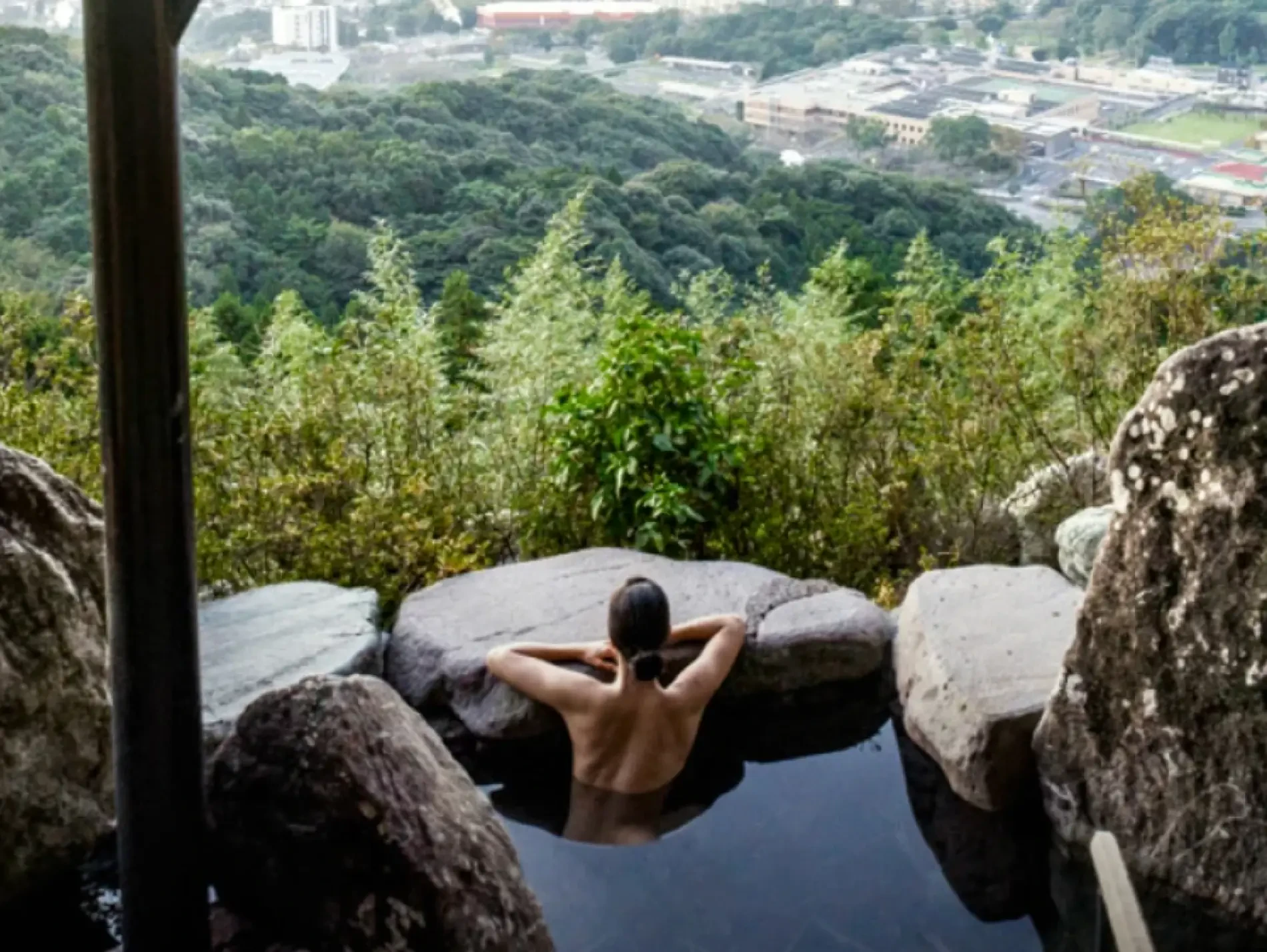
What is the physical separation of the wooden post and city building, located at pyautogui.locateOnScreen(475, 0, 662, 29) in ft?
30.0

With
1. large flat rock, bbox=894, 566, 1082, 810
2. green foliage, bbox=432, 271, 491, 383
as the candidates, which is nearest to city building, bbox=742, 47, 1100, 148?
green foliage, bbox=432, 271, 491, 383

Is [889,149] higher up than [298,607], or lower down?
higher up

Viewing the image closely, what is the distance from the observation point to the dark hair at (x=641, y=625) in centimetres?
434

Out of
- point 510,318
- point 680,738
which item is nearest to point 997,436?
point 510,318

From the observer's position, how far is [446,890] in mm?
3355

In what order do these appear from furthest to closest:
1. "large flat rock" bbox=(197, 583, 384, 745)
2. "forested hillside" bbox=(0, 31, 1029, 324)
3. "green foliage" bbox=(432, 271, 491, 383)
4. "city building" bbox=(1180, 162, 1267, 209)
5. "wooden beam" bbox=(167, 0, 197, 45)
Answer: "forested hillside" bbox=(0, 31, 1029, 324) → "city building" bbox=(1180, 162, 1267, 209) → "green foliage" bbox=(432, 271, 491, 383) → "large flat rock" bbox=(197, 583, 384, 745) → "wooden beam" bbox=(167, 0, 197, 45)

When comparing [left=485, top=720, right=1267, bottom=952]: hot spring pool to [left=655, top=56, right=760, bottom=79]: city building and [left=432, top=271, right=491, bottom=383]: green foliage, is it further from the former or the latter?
[left=655, top=56, right=760, bottom=79]: city building

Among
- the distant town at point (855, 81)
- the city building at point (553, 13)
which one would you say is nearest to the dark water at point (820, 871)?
the distant town at point (855, 81)

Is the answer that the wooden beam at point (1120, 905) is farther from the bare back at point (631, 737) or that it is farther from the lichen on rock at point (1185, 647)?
the bare back at point (631, 737)

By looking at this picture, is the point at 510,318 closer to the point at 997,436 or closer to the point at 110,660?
the point at 997,436

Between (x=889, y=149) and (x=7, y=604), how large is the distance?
25.4 ft

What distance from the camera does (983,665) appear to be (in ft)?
15.1

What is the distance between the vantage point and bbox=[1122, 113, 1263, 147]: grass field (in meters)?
9.78

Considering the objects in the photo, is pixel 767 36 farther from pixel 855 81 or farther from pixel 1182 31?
pixel 1182 31
